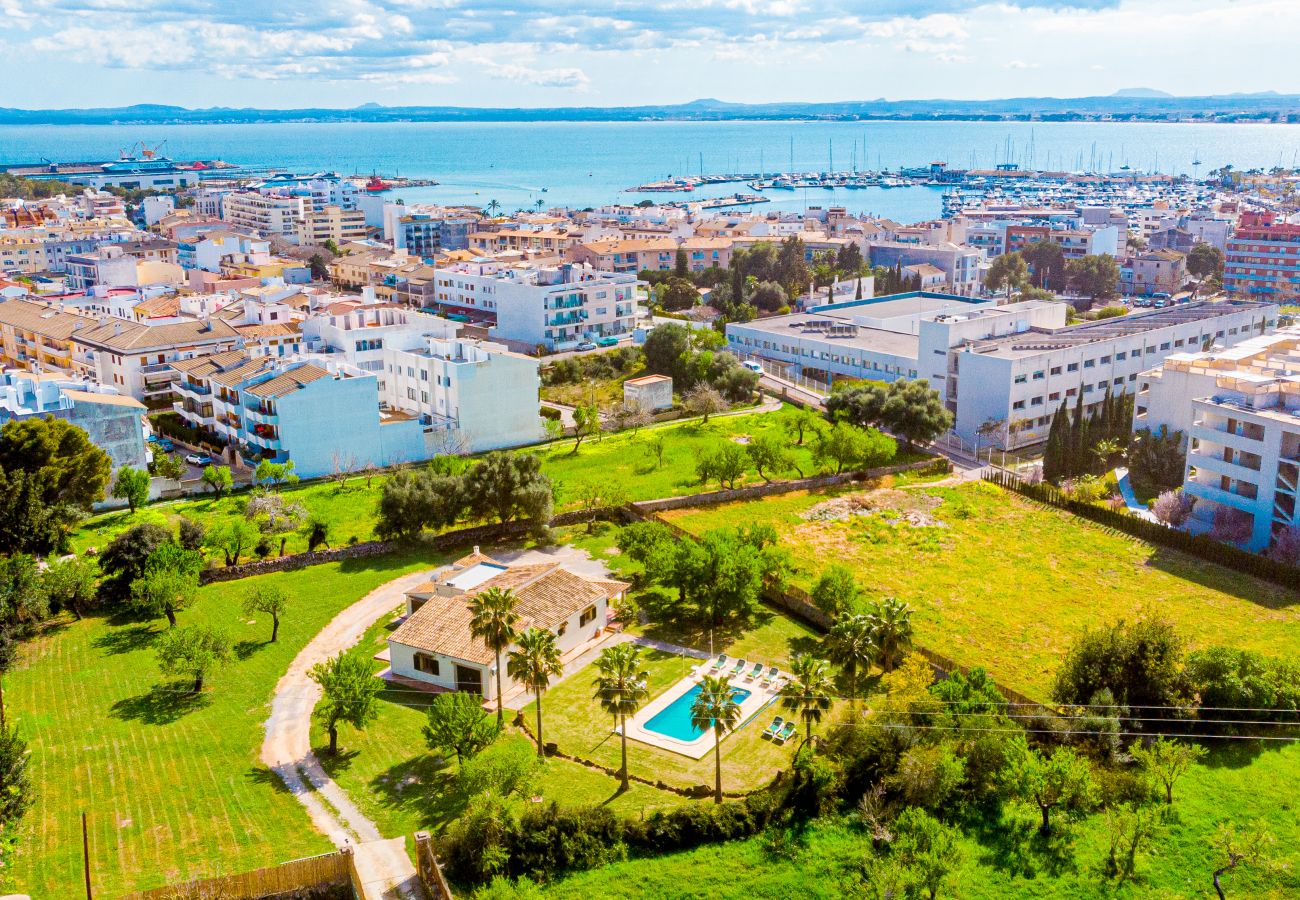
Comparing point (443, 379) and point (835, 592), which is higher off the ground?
point (443, 379)

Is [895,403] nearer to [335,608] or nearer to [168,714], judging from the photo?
[335,608]

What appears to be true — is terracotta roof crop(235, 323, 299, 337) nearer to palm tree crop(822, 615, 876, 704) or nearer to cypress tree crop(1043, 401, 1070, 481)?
cypress tree crop(1043, 401, 1070, 481)

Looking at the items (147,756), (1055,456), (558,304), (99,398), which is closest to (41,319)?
(99,398)

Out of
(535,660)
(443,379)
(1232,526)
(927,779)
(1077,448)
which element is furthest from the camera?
(443,379)

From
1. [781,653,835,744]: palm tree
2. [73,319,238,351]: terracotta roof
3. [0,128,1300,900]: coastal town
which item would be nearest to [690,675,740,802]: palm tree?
[0,128,1300,900]: coastal town

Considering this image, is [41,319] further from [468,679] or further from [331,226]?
[331,226]
